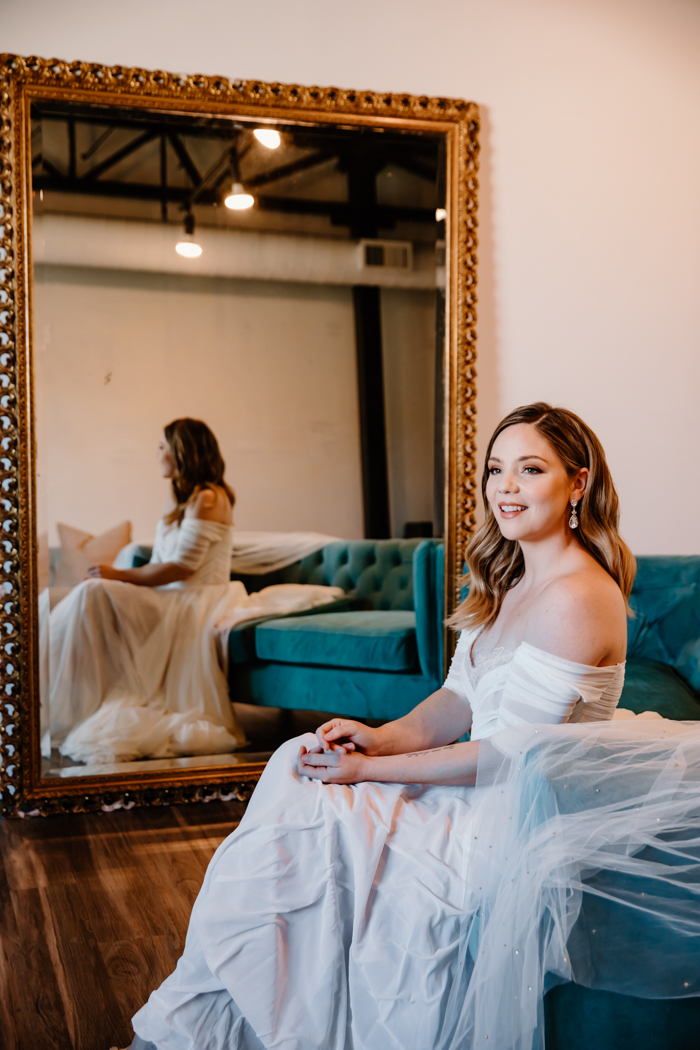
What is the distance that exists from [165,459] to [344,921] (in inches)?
71.2

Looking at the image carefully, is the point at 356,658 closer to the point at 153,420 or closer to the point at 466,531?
the point at 466,531

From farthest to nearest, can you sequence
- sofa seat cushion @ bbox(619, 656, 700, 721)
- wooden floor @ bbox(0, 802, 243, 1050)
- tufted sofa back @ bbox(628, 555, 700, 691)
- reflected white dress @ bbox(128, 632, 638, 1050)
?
1. tufted sofa back @ bbox(628, 555, 700, 691)
2. sofa seat cushion @ bbox(619, 656, 700, 721)
3. wooden floor @ bbox(0, 802, 243, 1050)
4. reflected white dress @ bbox(128, 632, 638, 1050)

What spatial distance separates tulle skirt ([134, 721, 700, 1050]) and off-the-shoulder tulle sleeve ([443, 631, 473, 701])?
0.33 metres

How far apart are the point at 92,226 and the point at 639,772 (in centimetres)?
240

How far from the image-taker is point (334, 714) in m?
2.96

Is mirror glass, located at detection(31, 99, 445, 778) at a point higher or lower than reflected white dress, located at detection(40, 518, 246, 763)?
higher

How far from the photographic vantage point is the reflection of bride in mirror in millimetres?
2836

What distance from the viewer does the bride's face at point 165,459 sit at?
285 centimetres

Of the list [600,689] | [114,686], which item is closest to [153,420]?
[114,686]

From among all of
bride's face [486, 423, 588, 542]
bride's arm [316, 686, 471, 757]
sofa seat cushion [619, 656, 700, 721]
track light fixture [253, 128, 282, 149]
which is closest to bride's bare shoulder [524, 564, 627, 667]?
bride's face [486, 423, 588, 542]

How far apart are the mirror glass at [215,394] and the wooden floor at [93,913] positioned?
0.72 ft

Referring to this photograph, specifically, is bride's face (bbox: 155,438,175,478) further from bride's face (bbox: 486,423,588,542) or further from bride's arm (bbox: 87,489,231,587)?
bride's face (bbox: 486,423,588,542)

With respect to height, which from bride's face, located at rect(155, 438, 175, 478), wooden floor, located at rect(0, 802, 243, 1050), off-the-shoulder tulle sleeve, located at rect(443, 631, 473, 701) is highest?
bride's face, located at rect(155, 438, 175, 478)

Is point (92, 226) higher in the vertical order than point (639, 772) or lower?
higher
